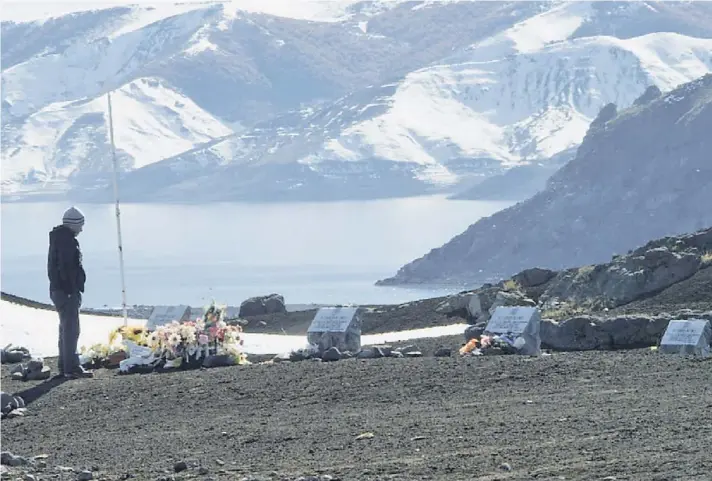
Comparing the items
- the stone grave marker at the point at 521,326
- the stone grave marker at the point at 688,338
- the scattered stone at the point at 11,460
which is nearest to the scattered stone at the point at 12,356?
the stone grave marker at the point at 521,326

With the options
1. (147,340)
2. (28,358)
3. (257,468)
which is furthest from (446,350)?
(257,468)

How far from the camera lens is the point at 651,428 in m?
12.9

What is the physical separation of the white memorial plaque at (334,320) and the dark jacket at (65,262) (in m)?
3.00

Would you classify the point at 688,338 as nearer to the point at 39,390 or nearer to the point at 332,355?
the point at 332,355

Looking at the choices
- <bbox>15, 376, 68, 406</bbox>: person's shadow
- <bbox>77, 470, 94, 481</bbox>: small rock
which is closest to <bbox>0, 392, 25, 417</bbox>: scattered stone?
<bbox>15, 376, 68, 406</bbox>: person's shadow

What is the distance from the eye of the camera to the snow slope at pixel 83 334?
1008 inches

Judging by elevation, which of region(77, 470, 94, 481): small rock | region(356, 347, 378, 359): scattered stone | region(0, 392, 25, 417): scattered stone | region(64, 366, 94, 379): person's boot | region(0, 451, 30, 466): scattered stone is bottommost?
region(77, 470, 94, 481): small rock

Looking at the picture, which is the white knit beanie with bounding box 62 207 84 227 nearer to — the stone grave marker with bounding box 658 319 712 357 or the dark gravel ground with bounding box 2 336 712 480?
the dark gravel ground with bounding box 2 336 712 480

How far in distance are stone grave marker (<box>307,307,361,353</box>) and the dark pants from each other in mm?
2796

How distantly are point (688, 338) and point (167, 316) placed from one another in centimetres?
838

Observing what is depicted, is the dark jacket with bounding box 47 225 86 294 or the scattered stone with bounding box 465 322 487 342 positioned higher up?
the dark jacket with bounding box 47 225 86 294

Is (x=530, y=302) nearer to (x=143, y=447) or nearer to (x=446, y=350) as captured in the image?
(x=446, y=350)

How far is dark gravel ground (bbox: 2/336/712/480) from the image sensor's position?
39.8 ft

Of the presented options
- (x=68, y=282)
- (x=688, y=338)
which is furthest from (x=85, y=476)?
(x=688, y=338)
